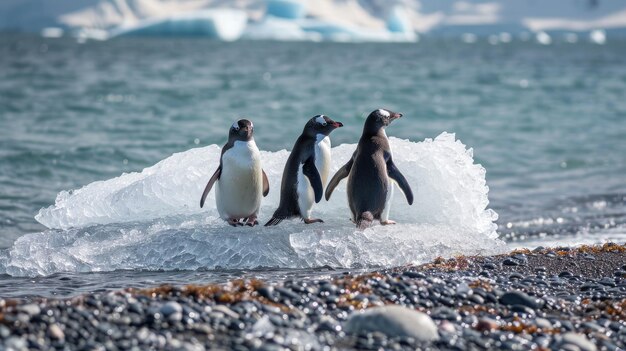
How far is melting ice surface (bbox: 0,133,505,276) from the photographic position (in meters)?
6.64

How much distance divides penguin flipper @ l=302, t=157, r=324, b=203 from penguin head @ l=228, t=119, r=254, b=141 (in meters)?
0.48

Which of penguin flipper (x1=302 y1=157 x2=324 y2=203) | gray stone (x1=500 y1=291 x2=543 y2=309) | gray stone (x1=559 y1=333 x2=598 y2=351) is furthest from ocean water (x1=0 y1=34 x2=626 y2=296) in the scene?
gray stone (x1=559 y1=333 x2=598 y2=351)

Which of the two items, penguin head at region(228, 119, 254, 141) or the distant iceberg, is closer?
penguin head at region(228, 119, 254, 141)

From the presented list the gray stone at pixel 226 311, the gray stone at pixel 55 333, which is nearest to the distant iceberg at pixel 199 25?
the gray stone at pixel 226 311

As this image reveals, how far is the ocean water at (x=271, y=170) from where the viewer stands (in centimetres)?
666

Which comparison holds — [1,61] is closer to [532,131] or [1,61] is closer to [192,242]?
[532,131]

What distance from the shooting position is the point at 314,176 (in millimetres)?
7234

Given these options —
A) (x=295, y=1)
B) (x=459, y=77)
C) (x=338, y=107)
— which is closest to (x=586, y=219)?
(x=338, y=107)

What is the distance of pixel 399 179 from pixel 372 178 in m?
0.25

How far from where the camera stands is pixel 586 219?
383 inches

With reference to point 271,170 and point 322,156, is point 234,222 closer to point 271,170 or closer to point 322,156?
point 322,156

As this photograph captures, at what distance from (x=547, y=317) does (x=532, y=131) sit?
554 inches

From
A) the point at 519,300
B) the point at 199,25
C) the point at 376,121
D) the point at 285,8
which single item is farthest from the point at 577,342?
the point at 285,8

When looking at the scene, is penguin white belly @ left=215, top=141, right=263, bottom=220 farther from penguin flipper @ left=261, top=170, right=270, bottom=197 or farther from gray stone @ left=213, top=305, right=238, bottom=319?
gray stone @ left=213, top=305, right=238, bottom=319
